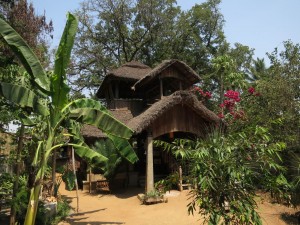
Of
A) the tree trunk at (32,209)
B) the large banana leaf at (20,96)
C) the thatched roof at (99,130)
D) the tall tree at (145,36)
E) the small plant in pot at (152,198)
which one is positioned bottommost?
the small plant in pot at (152,198)

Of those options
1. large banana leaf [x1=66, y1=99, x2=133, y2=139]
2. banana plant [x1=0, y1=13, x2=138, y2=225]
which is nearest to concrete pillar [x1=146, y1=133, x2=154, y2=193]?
banana plant [x1=0, y1=13, x2=138, y2=225]

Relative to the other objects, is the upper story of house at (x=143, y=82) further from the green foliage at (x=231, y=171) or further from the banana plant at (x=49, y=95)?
the green foliage at (x=231, y=171)

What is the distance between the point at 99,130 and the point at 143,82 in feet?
11.1

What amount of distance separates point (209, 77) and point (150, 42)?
6.48 m

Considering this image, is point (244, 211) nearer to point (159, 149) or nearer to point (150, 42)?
point (159, 149)

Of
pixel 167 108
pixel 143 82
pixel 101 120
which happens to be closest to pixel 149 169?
pixel 167 108

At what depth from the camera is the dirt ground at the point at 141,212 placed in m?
10.2

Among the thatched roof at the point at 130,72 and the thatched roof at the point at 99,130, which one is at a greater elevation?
the thatched roof at the point at 130,72

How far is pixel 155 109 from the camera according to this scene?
13391mm

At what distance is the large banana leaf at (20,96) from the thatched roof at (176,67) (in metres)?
8.62

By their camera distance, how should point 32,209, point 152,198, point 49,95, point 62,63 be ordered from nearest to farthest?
point 32,209, point 62,63, point 49,95, point 152,198

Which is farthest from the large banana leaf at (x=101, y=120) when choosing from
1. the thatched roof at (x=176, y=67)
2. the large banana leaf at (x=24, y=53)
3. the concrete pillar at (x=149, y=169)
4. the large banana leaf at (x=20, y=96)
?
the thatched roof at (x=176, y=67)

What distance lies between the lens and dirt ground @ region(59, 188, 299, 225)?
10.2 meters

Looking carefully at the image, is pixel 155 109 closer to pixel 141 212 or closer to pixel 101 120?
pixel 141 212
